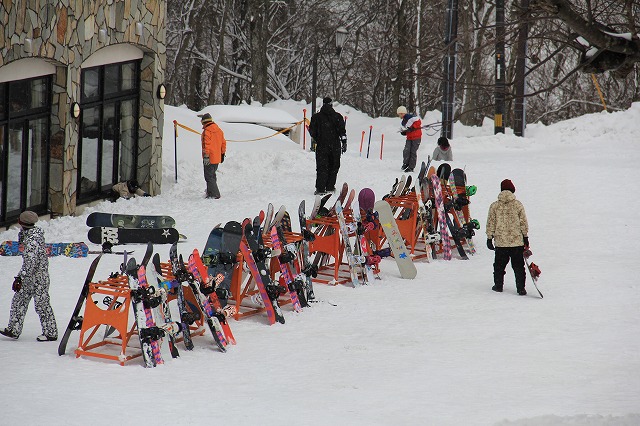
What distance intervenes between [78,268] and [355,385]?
5078 millimetres

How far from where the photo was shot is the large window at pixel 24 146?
45.1 feet

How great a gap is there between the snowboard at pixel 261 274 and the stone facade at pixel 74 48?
17.8ft

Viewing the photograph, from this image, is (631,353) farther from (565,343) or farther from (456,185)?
(456,185)

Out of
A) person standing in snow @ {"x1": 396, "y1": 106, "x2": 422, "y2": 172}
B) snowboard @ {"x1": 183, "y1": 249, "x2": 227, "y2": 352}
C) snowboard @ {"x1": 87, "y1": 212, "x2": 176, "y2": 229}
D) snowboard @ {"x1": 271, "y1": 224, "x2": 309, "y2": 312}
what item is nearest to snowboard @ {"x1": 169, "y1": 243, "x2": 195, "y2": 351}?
snowboard @ {"x1": 183, "y1": 249, "x2": 227, "y2": 352}

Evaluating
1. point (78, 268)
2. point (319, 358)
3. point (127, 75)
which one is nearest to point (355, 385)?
point (319, 358)

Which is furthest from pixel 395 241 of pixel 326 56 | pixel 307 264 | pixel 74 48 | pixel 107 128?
pixel 326 56

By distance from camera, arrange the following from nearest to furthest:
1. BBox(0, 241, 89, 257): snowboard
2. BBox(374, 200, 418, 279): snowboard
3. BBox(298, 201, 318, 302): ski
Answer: BBox(0, 241, 89, 257): snowboard → BBox(298, 201, 318, 302): ski → BBox(374, 200, 418, 279): snowboard

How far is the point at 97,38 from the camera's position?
15.7 meters

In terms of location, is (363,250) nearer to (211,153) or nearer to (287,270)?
(287,270)

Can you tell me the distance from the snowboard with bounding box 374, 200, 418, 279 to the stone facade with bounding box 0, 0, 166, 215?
5.57m

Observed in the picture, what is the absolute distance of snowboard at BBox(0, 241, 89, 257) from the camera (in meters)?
8.38

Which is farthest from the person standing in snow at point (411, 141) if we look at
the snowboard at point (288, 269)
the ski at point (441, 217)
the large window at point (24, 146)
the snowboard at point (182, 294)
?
the snowboard at point (182, 294)

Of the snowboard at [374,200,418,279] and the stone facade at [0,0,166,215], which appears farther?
the stone facade at [0,0,166,215]

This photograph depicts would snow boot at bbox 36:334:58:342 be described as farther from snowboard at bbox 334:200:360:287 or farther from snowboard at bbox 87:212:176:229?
snowboard at bbox 87:212:176:229
